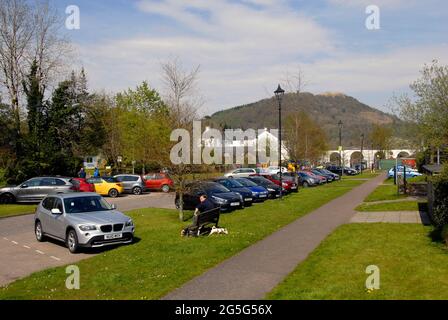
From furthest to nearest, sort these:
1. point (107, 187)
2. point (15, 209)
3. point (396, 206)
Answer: point (107, 187) → point (15, 209) → point (396, 206)

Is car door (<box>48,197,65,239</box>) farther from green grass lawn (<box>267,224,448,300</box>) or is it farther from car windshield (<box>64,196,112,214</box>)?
green grass lawn (<box>267,224,448,300</box>)

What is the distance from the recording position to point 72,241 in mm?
12375

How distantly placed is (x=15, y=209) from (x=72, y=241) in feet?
40.5

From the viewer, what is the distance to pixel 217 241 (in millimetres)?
12836

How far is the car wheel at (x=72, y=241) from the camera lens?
40.1 feet

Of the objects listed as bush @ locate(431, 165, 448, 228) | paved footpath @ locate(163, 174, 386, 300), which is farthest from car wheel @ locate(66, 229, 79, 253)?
bush @ locate(431, 165, 448, 228)

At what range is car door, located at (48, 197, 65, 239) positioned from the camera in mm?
12935

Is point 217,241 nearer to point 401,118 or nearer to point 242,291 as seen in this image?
point 242,291

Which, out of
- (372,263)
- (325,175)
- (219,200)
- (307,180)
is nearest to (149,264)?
(372,263)

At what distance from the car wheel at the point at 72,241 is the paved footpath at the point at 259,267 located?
176 inches

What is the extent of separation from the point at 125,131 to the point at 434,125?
4062cm

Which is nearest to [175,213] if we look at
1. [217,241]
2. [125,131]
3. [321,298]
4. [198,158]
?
[198,158]

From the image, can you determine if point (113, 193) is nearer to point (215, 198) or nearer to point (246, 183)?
point (246, 183)

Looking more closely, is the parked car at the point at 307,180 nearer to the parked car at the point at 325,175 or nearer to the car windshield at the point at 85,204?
the parked car at the point at 325,175
